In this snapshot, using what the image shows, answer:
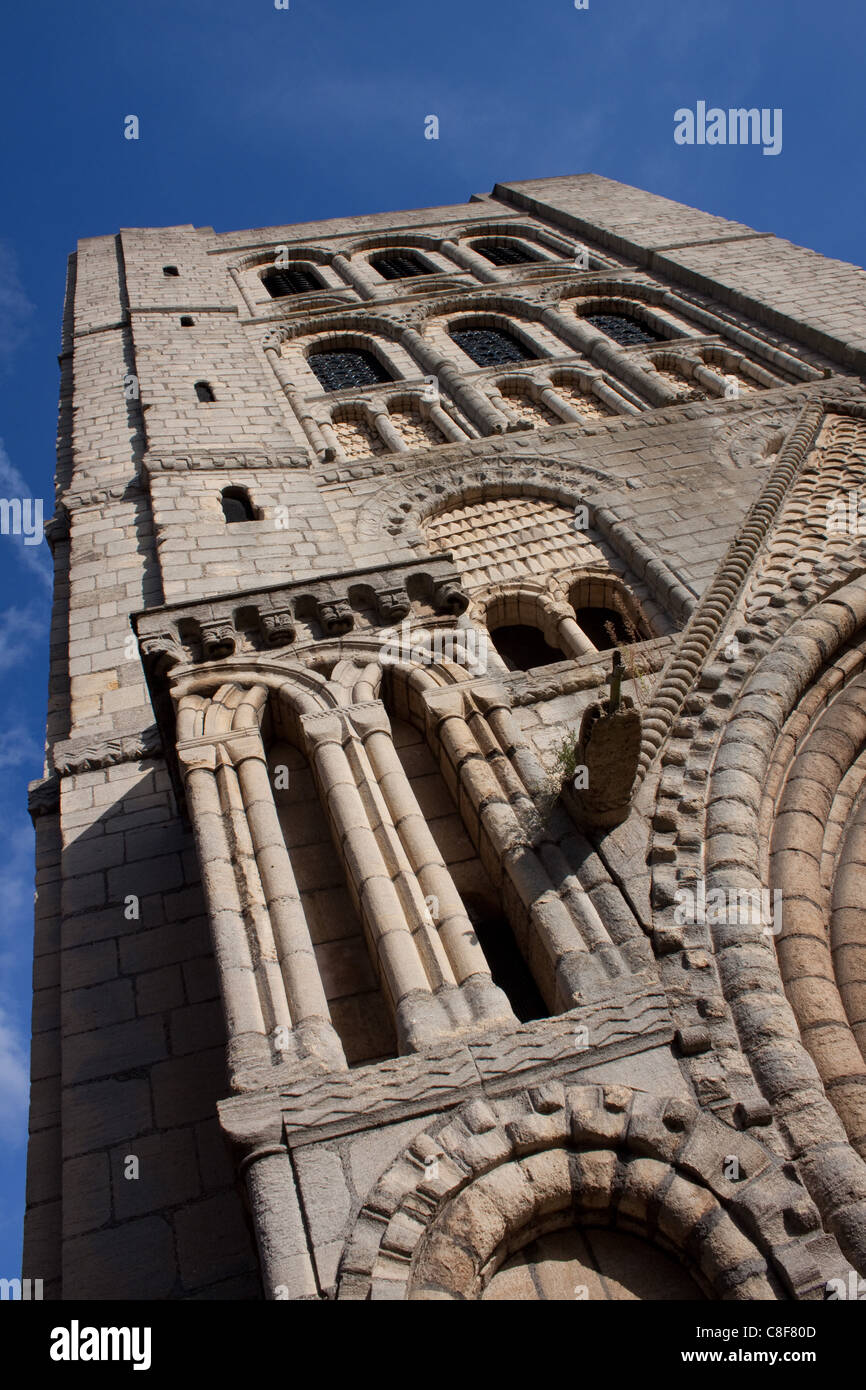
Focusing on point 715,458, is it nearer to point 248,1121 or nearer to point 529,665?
point 529,665

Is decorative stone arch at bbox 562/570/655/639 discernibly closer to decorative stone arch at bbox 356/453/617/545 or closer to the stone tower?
the stone tower

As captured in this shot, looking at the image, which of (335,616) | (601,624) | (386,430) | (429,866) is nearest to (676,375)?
(386,430)

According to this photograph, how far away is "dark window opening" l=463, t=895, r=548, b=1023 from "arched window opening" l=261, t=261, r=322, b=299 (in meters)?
17.7

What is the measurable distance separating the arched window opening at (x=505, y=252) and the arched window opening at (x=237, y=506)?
13.0 m

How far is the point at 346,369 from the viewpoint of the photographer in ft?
60.8

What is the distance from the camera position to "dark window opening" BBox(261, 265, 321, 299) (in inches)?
902

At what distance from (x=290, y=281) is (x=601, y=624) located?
1512 cm

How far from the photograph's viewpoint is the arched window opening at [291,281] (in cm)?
2294

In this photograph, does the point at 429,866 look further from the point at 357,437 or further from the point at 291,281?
the point at 291,281

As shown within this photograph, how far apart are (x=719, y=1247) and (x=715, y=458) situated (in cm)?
1015

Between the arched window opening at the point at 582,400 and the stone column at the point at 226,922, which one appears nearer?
the stone column at the point at 226,922

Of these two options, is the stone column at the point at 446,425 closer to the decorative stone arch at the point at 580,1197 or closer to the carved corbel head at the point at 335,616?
the carved corbel head at the point at 335,616

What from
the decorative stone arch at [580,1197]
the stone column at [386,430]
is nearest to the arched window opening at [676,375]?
the stone column at [386,430]

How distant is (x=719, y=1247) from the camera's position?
5.23 metres
